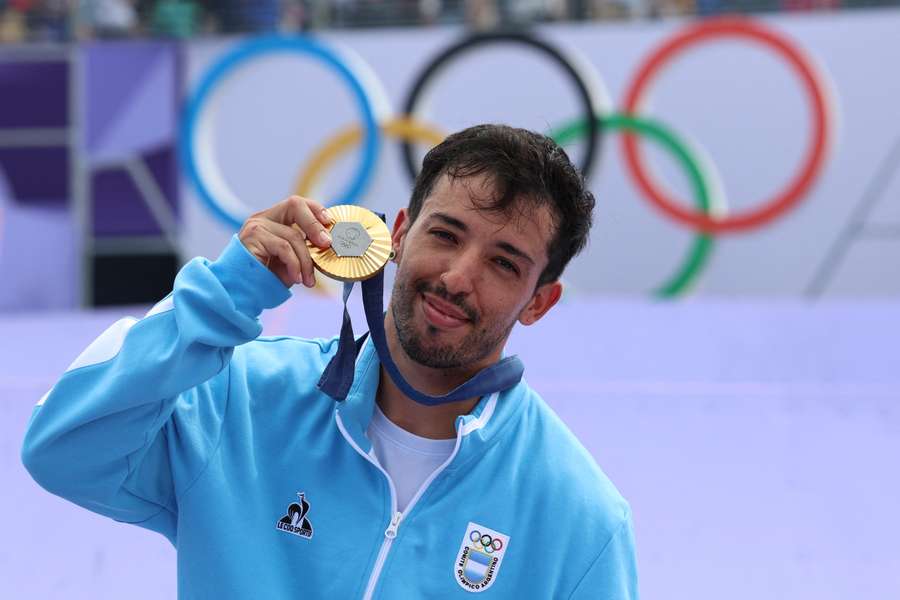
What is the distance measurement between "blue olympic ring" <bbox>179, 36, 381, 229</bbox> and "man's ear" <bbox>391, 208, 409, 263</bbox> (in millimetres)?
8814

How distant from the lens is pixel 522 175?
1901mm

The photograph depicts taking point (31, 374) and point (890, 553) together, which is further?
point (31, 374)

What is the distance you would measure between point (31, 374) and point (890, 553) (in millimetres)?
5412

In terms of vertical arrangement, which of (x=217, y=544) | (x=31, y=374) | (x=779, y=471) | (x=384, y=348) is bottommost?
(x=31, y=374)

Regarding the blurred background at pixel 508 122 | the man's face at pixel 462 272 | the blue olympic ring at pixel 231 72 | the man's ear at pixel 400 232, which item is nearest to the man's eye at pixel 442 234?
the man's face at pixel 462 272

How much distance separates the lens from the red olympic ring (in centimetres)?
1038

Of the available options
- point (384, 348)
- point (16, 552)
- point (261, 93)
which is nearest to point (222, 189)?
point (261, 93)

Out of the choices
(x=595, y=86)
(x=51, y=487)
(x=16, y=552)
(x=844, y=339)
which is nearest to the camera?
(x=51, y=487)

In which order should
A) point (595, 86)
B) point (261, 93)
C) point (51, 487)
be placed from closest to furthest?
point (51, 487) → point (595, 86) → point (261, 93)

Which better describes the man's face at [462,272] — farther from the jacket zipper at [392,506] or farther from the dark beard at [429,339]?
the jacket zipper at [392,506]

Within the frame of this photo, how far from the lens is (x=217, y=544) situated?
1.84m

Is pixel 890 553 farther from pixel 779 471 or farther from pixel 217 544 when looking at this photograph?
pixel 217 544

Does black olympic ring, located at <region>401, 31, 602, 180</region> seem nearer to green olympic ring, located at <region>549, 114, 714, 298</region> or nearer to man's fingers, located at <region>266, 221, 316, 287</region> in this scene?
green olympic ring, located at <region>549, 114, 714, 298</region>

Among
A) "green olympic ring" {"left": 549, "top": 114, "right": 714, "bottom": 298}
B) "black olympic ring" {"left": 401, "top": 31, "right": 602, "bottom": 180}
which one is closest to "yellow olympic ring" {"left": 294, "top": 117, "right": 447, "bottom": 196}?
"black olympic ring" {"left": 401, "top": 31, "right": 602, "bottom": 180}
